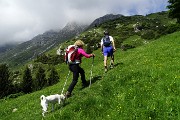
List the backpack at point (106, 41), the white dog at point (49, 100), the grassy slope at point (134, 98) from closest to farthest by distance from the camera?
the grassy slope at point (134, 98), the white dog at point (49, 100), the backpack at point (106, 41)

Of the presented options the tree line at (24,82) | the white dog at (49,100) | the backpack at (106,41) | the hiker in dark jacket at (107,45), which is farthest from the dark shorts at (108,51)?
the tree line at (24,82)

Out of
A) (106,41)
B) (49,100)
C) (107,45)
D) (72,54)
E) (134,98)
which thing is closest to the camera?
(134,98)

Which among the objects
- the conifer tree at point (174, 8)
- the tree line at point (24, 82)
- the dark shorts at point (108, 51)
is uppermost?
the conifer tree at point (174, 8)

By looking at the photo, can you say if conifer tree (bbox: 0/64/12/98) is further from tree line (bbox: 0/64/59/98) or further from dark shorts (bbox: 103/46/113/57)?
dark shorts (bbox: 103/46/113/57)

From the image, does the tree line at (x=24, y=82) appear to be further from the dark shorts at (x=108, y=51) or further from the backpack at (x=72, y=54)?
the backpack at (x=72, y=54)

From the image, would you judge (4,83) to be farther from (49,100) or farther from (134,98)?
(134,98)

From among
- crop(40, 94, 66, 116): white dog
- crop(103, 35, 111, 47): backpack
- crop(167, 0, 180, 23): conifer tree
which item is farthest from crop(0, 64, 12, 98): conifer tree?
crop(40, 94, 66, 116): white dog

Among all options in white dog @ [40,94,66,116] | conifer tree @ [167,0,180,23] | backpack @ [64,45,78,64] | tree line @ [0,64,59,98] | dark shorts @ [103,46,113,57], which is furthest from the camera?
tree line @ [0,64,59,98]

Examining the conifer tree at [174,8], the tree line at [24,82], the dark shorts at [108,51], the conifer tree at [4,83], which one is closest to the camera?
the dark shorts at [108,51]

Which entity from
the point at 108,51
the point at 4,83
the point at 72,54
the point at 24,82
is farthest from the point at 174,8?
the point at 24,82

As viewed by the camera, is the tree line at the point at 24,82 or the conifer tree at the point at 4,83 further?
the tree line at the point at 24,82

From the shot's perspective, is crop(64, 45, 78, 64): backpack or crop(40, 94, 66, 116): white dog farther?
crop(64, 45, 78, 64): backpack

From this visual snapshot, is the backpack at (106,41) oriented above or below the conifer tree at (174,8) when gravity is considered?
below

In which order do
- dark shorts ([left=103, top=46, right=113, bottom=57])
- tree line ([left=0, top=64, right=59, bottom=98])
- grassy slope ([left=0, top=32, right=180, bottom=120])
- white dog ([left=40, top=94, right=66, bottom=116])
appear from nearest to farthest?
1. grassy slope ([left=0, top=32, right=180, bottom=120])
2. white dog ([left=40, top=94, right=66, bottom=116])
3. dark shorts ([left=103, top=46, right=113, bottom=57])
4. tree line ([left=0, top=64, right=59, bottom=98])
